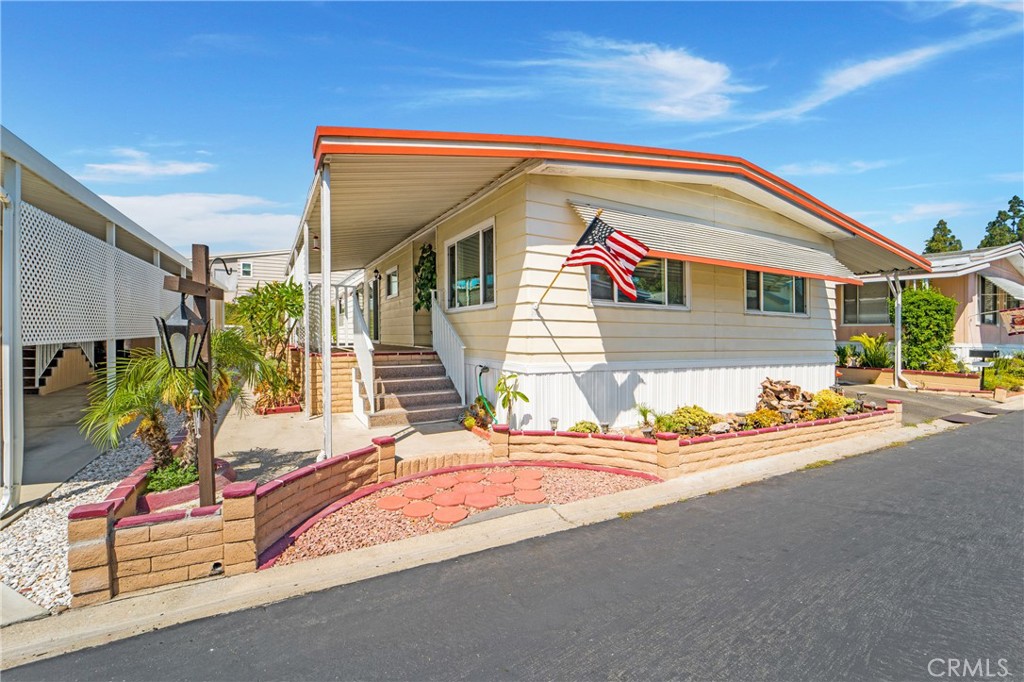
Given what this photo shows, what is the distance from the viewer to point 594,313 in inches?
282

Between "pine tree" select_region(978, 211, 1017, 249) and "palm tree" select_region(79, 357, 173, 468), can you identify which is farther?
"pine tree" select_region(978, 211, 1017, 249)

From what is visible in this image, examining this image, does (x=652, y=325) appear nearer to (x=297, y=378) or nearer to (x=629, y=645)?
(x=629, y=645)

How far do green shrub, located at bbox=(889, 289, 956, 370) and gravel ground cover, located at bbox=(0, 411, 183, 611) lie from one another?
1972 centimetres

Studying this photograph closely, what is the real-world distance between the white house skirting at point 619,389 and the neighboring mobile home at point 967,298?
29.4 feet

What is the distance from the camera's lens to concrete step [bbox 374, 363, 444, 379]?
8164mm

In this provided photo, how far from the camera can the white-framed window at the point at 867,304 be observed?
55.6 feet

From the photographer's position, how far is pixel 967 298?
15.8 m

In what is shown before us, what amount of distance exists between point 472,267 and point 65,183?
5903 millimetres

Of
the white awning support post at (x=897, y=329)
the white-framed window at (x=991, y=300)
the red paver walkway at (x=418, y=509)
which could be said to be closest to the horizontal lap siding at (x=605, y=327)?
the red paver walkway at (x=418, y=509)

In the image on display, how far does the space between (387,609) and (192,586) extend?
1.47 metres

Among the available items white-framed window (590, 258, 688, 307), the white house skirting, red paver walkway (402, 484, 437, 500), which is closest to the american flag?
white-framed window (590, 258, 688, 307)

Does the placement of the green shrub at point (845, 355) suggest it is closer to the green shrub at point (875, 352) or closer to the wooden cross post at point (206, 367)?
the green shrub at point (875, 352)

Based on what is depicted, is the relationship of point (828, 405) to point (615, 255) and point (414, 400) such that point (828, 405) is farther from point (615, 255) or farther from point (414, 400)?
point (414, 400)

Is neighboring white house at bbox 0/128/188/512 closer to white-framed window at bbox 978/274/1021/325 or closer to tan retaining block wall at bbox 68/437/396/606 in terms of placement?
tan retaining block wall at bbox 68/437/396/606
